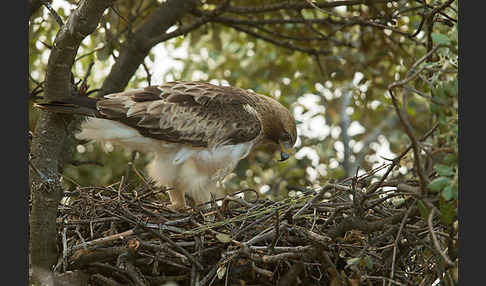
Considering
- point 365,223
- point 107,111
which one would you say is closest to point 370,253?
point 365,223

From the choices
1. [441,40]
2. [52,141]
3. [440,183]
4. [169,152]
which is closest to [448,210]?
[440,183]

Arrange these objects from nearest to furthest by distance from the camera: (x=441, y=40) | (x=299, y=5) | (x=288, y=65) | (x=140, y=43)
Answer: (x=441, y=40)
(x=140, y=43)
(x=299, y=5)
(x=288, y=65)

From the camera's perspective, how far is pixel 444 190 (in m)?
2.61

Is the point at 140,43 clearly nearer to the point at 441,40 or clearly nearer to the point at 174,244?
the point at 174,244

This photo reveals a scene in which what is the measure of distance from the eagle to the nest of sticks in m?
0.76

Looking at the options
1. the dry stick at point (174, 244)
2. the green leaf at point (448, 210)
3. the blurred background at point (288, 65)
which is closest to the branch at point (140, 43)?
the blurred background at point (288, 65)

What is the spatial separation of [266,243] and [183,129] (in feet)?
4.97

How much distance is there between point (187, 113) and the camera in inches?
205

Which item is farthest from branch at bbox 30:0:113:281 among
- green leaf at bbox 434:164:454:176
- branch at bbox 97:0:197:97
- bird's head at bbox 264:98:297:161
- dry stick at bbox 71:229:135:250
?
bird's head at bbox 264:98:297:161

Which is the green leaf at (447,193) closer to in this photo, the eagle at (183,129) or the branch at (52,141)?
the branch at (52,141)

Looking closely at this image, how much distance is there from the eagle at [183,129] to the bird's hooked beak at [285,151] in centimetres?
49

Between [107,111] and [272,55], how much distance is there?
318 cm

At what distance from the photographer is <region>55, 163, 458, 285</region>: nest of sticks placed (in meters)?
3.59

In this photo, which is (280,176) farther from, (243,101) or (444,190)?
(444,190)
